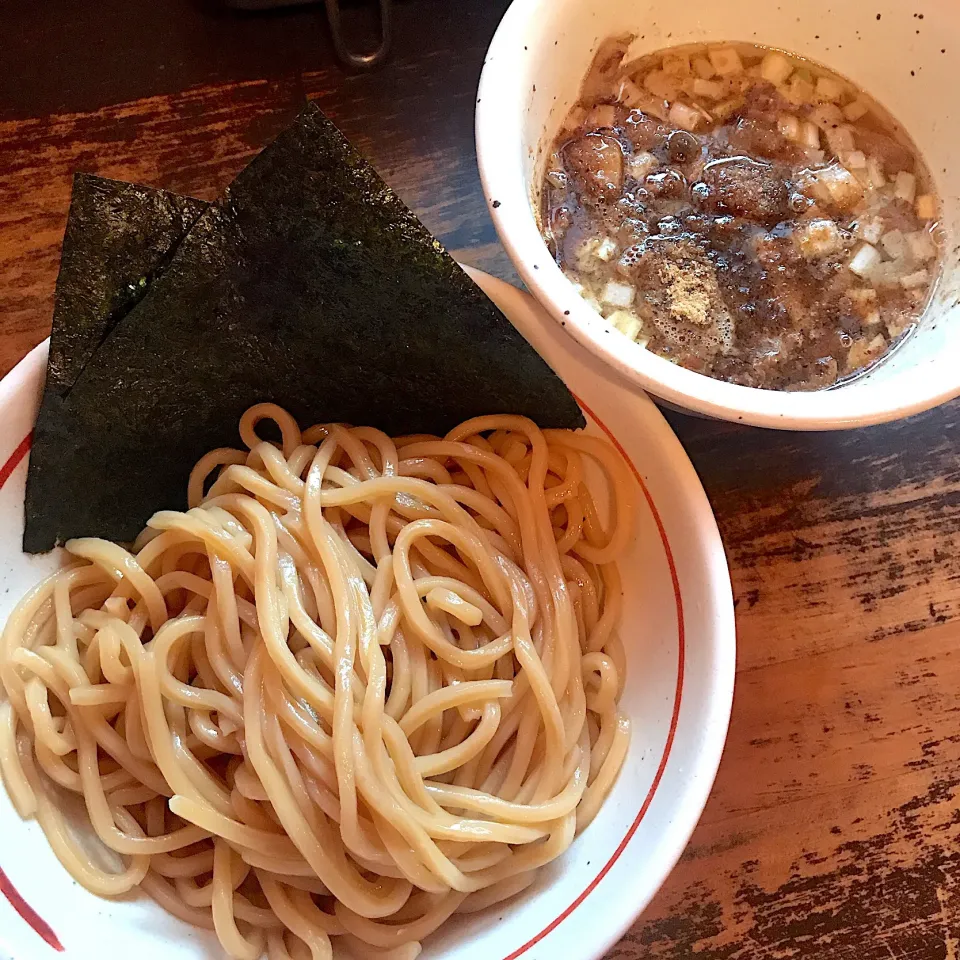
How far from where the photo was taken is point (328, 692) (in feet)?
3.76

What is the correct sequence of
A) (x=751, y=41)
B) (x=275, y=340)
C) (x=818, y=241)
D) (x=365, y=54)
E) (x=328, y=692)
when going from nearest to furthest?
(x=328, y=692), (x=275, y=340), (x=818, y=241), (x=751, y=41), (x=365, y=54)

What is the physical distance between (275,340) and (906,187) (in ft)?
3.35

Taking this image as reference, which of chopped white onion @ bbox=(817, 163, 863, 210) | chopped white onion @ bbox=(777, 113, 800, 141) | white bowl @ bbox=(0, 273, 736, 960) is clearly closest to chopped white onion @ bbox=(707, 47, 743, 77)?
chopped white onion @ bbox=(777, 113, 800, 141)

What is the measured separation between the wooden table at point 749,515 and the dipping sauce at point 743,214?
23 centimetres

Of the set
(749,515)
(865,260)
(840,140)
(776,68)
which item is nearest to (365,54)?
(776,68)

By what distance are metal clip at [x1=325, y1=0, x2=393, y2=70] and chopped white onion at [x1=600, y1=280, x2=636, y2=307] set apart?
0.74 m

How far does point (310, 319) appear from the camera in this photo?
1247 millimetres

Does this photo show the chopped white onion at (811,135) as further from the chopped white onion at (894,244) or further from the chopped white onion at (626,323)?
the chopped white onion at (626,323)

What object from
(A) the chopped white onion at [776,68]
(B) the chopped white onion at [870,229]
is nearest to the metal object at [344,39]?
(A) the chopped white onion at [776,68]

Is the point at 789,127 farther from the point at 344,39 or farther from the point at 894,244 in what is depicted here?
the point at 344,39

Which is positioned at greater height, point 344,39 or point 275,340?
point 344,39

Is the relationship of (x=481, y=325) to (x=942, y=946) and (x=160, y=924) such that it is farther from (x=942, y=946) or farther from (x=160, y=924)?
(x=942, y=946)

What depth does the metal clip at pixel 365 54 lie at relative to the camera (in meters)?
1.65

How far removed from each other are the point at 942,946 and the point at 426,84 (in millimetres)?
1718
